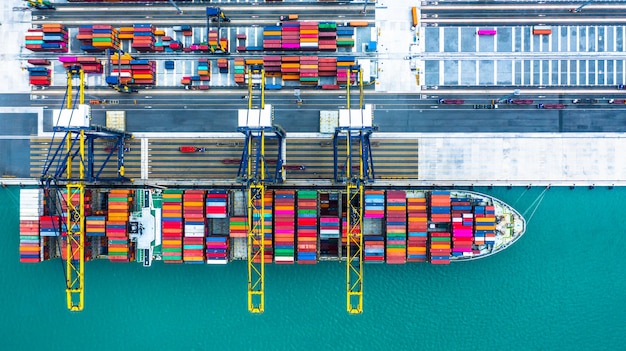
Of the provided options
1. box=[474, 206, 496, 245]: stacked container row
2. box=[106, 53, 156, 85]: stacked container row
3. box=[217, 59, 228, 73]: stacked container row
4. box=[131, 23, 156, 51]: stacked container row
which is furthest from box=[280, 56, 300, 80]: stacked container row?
box=[474, 206, 496, 245]: stacked container row

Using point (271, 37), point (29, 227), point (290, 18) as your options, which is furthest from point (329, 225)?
point (29, 227)

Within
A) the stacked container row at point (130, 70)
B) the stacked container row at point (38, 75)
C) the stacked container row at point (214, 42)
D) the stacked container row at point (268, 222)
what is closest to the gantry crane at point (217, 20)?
the stacked container row at point (214, 42)

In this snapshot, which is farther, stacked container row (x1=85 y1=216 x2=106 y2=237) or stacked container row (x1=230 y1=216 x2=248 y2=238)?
stacked container row (x1=230 y1=216 x2=248 y2=238)

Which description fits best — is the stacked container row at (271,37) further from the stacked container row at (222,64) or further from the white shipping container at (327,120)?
the white shipping container at (327,120)

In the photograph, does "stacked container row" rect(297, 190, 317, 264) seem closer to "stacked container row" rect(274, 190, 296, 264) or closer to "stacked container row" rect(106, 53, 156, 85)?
"stacked container row" rect(274, 190, 296, 264)

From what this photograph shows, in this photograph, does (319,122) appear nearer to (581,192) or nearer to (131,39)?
(131,39)
